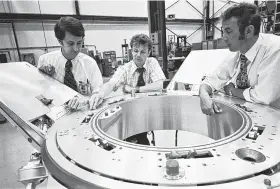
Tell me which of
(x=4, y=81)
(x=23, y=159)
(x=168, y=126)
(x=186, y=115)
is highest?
(x=4, y=81)

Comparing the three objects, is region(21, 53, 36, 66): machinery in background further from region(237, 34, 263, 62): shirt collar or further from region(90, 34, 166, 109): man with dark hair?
region(237, 34, 263, 62): shirt collar

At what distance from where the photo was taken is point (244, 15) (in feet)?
3.86

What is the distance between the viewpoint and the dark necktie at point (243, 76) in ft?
4.10

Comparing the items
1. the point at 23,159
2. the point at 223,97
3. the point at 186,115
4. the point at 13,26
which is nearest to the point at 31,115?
the point at 186,115

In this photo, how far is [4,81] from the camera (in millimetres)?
1165

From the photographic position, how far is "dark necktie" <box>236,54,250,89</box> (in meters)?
1.25

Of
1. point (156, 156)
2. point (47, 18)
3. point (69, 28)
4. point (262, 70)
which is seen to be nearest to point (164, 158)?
point (156, 156)

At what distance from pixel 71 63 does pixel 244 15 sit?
1.41m

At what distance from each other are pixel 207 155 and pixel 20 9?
6246 millimetres

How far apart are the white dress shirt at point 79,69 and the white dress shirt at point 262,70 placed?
40.5 inches

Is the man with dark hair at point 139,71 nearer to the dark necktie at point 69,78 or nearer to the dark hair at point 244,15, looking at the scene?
the dark necktie at point 69,78

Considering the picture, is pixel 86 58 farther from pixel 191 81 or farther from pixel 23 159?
pixel 23 159

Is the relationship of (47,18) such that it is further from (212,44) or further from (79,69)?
(212,44)

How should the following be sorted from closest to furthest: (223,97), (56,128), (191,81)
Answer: (56,128) → (223,97) → (191,81)
